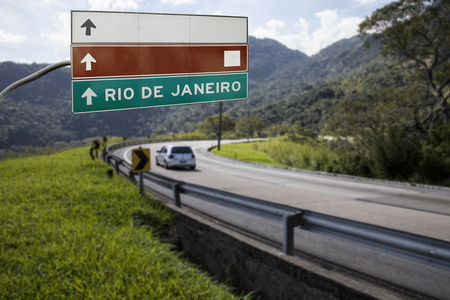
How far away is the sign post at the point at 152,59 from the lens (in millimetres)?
2654

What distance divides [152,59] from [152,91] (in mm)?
265

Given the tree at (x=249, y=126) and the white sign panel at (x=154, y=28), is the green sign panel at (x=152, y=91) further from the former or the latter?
the tree at (x=249, y=126)

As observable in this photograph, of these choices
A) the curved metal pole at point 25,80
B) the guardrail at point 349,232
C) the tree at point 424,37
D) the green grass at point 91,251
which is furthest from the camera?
the tree at point 424,37

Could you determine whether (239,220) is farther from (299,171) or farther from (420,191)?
(299,171)

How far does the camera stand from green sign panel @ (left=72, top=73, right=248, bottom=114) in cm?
269

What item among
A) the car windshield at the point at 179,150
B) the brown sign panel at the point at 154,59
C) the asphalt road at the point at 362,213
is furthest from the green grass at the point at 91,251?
the car windshield at the point at 179,150

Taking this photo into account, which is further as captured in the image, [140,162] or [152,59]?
[140,162]

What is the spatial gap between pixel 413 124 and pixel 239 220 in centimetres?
1629

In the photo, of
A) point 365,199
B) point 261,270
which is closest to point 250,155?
point 365,199

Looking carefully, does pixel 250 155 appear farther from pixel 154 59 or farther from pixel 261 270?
pixel 154 59

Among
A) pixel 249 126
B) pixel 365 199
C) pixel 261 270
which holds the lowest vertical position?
pixel 365 199

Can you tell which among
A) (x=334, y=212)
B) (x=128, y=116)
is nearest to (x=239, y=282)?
(x=334, y=212)

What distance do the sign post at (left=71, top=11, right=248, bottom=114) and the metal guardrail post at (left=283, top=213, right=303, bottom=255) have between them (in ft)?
5.40

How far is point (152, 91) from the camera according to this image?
2908 mm
